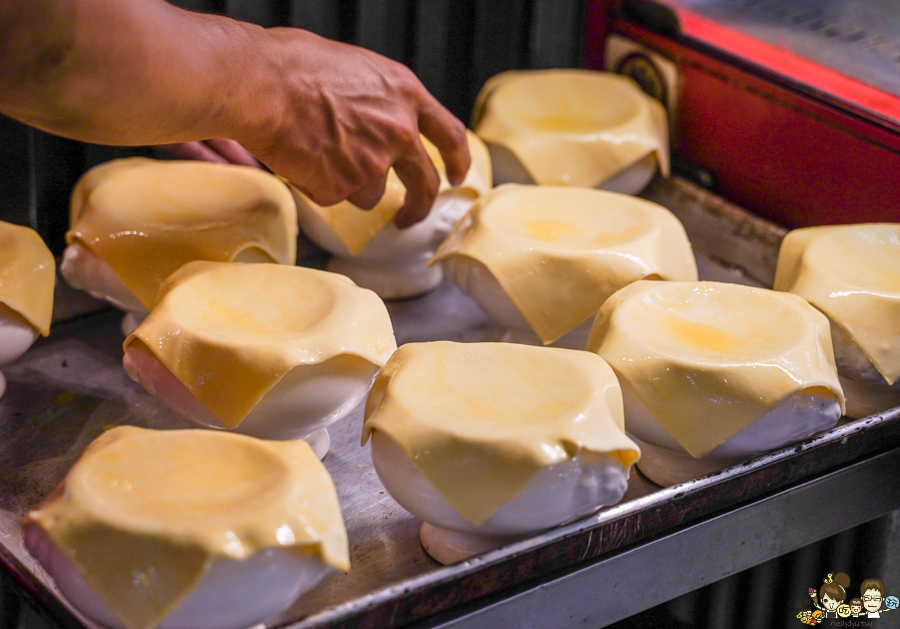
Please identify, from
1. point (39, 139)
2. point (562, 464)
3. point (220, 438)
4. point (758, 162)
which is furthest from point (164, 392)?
point (758, 162)

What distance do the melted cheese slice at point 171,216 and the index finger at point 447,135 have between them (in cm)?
26

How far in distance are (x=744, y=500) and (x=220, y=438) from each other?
2.17ft

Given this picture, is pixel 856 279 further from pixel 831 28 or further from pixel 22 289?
pixel 22 289

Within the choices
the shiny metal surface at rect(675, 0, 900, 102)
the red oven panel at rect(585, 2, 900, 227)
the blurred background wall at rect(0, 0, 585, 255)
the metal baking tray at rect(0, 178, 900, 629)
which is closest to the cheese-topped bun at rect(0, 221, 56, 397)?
the metal baking tray at rect(0, 178, 900, 629)

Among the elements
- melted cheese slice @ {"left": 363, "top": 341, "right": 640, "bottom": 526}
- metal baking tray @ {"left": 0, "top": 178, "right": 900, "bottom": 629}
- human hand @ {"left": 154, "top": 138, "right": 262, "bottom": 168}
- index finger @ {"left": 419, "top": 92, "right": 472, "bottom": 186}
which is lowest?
metal baking tray @ {"left": 0, "top": 178, "right": 900, "bottom": 629}

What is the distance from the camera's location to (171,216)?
4.57ft

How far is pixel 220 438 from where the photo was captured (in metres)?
0.93

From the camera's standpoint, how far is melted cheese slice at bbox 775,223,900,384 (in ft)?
4.08

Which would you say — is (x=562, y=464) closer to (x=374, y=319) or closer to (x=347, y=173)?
(x=374, y=319)

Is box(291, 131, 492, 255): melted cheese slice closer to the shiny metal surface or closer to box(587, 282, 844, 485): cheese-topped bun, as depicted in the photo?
box(587, 282, 844, 485): cheese-topped bun

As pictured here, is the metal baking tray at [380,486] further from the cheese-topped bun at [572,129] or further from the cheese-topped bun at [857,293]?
the cheese-topped bun at [572,129]

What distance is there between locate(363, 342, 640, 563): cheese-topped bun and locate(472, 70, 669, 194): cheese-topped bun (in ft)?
2.67

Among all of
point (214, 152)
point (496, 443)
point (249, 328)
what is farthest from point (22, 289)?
point (496, 443)

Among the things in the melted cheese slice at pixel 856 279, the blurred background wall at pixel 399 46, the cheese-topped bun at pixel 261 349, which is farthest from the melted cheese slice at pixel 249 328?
the melted cheese slice at pixel 856 279
